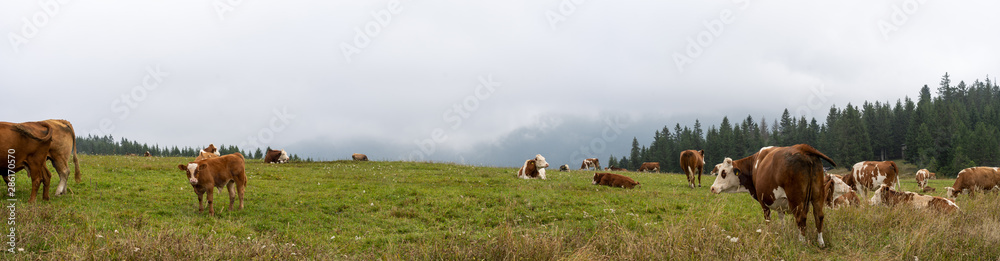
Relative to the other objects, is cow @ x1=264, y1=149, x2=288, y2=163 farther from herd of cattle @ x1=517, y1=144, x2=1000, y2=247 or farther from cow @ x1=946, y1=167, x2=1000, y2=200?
cow @ x1=946, y1=167, x2=1000, y2=200

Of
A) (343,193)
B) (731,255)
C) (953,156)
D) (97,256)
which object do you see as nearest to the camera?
(97,256)

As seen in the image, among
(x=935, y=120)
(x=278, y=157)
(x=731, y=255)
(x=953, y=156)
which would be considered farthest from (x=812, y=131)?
(x=731, y=255)

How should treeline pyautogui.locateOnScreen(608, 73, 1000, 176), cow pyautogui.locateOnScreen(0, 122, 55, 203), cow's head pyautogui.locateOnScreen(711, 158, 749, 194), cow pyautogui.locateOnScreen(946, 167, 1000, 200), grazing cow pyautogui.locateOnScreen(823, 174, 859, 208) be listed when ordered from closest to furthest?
cow's head pyautogui.locateOnScreen(711, 158, 749, 194), cow pyautogui.locateOnScreen(0, 122, 55, 203), grazing cow pyautogui.locateOnScreen(823, 174, 859, 208), cow pyautogui.locateOnScreen(946, 167, 1000, 200), treeline pyautogui.locateOnScreen(608, 73, 1000, 176)

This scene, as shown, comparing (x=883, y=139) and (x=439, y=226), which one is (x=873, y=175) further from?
(x=883, y=139)

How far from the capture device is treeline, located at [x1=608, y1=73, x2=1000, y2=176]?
7588 centimetres

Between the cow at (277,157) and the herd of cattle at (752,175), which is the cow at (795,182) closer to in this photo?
the herd of cattle at (752,175)

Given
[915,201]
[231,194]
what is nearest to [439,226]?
[231,194]

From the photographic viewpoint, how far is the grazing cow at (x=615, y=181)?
2011 centimetres

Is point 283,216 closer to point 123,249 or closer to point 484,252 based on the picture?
point 123,249

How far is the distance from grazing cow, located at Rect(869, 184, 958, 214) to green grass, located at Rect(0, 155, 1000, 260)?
513 mm

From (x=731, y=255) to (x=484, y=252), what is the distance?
11.6ft

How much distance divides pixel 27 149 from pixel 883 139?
407 ft

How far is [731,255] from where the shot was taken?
6777 mm

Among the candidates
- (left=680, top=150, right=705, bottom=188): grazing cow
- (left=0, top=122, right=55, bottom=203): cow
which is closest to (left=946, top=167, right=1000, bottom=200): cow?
(left=680, top=150, right=705, bottom=188): grazing cow
